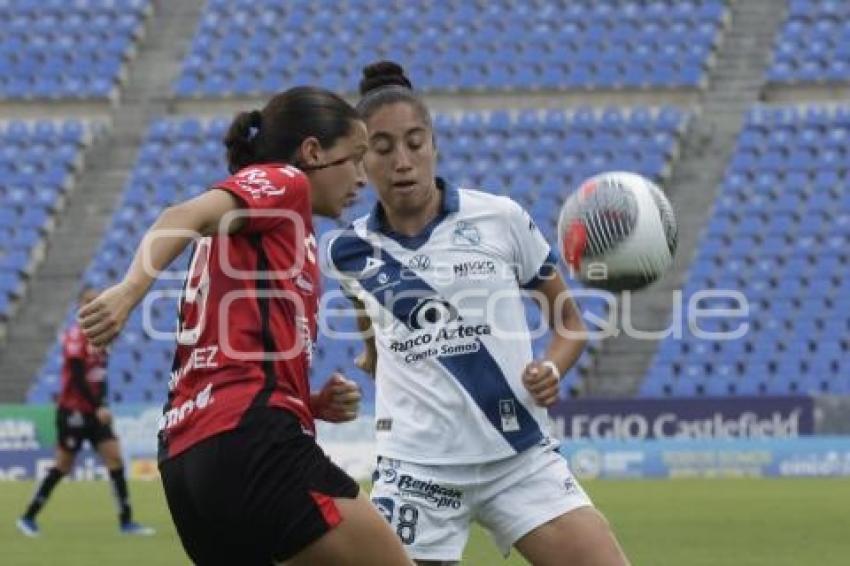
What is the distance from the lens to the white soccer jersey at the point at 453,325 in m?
6.27

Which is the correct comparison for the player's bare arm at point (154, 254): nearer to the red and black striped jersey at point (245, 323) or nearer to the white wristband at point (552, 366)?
the red and black striped jersey at point (245, 323)

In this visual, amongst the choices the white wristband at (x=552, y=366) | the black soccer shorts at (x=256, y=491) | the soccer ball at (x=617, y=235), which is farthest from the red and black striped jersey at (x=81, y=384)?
the black soccer shorts at (x=256, y=491)

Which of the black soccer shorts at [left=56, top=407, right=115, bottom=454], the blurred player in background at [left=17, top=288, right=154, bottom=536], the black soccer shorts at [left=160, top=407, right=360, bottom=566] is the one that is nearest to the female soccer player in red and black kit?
the black soccer shorts at [left=160, top=407, right=360, bottom=566]

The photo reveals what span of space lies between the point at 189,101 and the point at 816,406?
580 inches

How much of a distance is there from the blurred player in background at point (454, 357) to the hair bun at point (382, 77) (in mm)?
16

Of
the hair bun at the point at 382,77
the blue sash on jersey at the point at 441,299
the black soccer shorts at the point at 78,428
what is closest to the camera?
the blue sash on jersey at the point at 441,299

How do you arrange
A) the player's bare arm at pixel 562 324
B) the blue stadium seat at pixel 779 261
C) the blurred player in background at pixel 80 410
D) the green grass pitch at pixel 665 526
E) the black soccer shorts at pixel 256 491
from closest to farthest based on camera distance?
the black soccer shorts at pixel 256 491 < the player's bare arm at pixel 562 324 < the green grass pitch at pixel 665 526 < the blurred player in background at pixel 80 410 < the blue stadium seat at pixel 779 261

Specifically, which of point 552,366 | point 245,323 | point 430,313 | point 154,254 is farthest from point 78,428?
point 154,254

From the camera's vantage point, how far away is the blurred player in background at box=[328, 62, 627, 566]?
623 cm

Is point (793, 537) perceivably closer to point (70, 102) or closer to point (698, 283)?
point (698, 283)

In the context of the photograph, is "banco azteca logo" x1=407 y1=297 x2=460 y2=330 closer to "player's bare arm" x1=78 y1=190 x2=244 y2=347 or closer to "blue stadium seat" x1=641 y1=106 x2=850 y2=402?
"player's bare arm" x1=78 y1=190 x2=244 y2=347

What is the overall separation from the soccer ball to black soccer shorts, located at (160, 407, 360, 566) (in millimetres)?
1725

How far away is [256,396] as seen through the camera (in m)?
4.92

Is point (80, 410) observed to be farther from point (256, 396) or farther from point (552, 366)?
point (256, 396)
